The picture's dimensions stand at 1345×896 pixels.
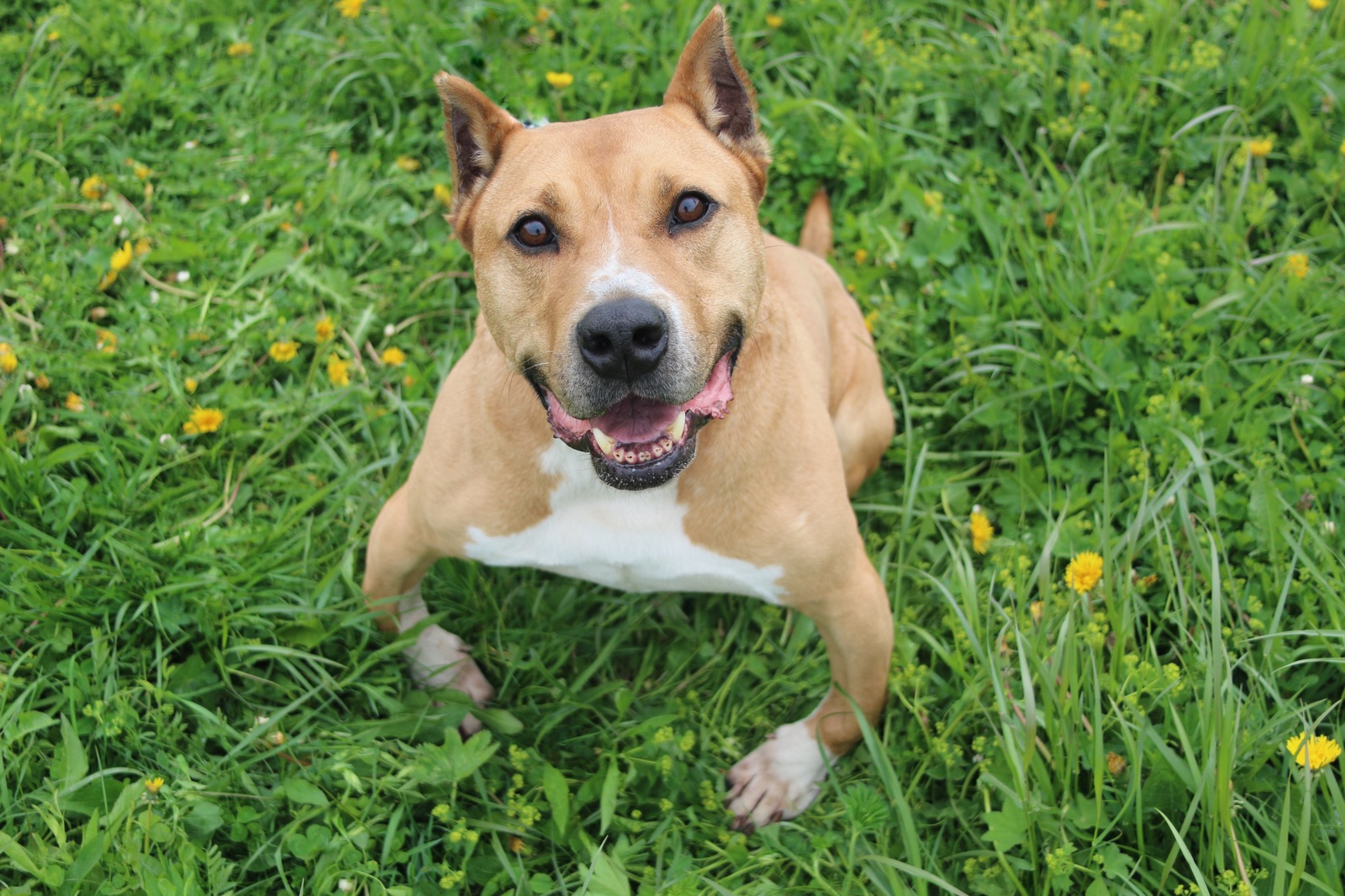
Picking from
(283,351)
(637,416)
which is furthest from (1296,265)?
(283,351)

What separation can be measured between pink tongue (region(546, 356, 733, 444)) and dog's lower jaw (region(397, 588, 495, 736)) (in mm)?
1217

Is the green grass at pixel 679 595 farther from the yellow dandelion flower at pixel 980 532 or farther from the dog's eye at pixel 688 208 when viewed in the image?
the dog's eye at pixel 688 208

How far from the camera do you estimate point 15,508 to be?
3.82m

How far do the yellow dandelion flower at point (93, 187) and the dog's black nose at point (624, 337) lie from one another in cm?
352

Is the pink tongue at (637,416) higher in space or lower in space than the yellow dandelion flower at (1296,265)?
higher

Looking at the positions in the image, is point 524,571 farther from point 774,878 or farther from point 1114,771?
point 1114,771

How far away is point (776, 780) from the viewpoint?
356 cm

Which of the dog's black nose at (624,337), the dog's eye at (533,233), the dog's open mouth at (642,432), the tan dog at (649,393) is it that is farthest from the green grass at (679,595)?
the dog's eye at (533,233)

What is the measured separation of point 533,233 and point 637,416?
0.53 m

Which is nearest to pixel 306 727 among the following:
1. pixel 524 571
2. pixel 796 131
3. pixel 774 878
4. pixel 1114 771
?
pixel 524 571

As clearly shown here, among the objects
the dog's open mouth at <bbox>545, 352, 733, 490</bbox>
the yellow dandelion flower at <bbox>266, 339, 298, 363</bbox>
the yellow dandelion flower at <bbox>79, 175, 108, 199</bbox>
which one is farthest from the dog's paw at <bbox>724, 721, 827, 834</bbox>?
the yellow dandelion flower at <bbox>79, 175, 108, 199</bbox>

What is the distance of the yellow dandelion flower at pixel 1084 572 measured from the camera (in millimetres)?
3389

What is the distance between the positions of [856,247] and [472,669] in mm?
2486

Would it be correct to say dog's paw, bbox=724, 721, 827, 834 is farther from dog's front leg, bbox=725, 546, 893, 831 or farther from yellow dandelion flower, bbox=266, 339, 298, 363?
yellow dandelion flower, bbox=266, 339, 298, 363
